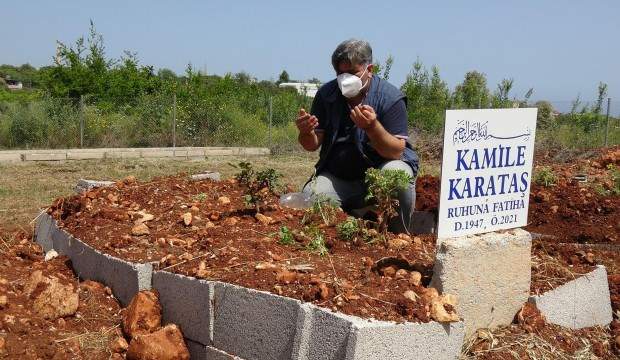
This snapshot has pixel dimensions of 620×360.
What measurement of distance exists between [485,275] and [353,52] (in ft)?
6.25

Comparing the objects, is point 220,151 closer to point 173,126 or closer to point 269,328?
point 173,126

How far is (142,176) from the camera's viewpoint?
1108 cm

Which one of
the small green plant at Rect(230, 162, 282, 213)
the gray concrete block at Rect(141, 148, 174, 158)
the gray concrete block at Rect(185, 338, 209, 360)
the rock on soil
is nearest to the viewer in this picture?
the gray concrete block at Rect(185, 338, 209, 360)

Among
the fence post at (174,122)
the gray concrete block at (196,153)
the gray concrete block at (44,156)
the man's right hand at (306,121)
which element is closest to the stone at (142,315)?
the man's right hand at (306,121)

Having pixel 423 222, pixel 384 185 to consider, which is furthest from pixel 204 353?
pixel 423 222

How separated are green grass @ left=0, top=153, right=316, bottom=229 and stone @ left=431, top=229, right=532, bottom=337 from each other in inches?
171

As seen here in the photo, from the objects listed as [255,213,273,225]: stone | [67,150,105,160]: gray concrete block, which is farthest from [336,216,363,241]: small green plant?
[67,150,105,160]: gray concrete block

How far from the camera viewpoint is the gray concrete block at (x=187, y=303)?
320 centimetres

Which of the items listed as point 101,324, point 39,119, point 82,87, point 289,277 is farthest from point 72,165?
point 289,277

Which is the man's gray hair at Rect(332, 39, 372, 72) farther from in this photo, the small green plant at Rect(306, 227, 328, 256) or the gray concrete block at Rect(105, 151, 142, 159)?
the gray concrete block at Rect(105, 151, 142, 159)

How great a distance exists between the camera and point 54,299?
3555mm

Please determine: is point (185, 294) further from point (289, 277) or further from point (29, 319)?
point (29, 319)

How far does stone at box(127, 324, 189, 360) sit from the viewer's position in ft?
10.4

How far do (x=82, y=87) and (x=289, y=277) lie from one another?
16.8 metres
